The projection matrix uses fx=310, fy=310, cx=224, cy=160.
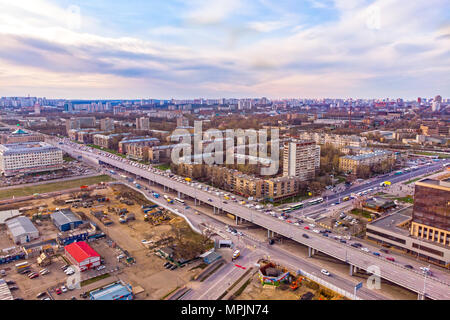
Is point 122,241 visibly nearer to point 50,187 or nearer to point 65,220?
point 65,220

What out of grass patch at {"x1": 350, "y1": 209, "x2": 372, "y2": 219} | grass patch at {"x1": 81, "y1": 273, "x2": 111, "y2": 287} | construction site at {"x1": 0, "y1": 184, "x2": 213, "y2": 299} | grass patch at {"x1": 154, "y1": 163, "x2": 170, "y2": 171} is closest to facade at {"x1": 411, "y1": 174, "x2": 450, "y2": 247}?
grass patch at {"x1": 350, "y1": 209, "x2": 372, "y2": 219}

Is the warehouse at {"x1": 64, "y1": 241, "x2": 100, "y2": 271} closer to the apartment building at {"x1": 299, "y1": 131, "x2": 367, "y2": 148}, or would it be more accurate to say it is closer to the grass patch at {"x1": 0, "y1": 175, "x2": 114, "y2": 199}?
the grass patch at {"x1": 0, "y1": 175, "x2": 114, "y2": 199}

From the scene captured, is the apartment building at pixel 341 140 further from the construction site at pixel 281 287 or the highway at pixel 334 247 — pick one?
the construction site at pixel 281 287

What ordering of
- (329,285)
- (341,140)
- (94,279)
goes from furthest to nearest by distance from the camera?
(341,140)
(94,279)
(329,285)

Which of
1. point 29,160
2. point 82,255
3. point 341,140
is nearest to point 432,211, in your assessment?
point 82,255

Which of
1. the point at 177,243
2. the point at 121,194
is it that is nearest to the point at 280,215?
the point at 177,243

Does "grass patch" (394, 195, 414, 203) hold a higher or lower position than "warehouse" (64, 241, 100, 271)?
higher
